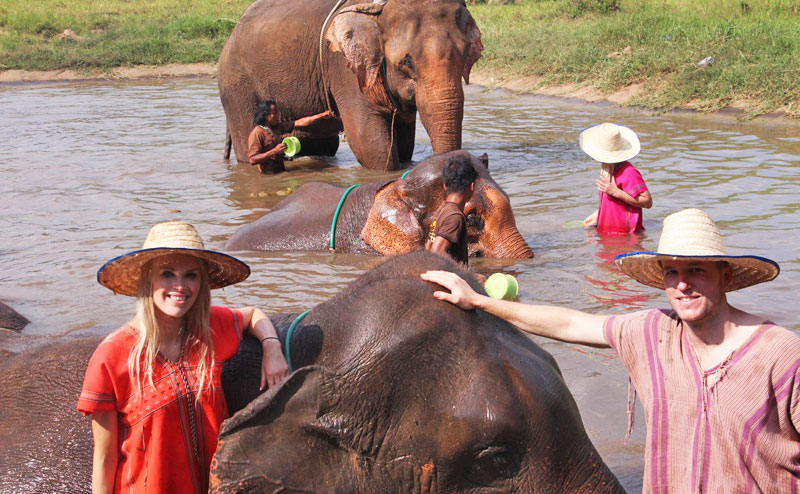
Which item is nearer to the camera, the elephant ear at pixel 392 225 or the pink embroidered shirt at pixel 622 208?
the elephant ear at pixel 392 225

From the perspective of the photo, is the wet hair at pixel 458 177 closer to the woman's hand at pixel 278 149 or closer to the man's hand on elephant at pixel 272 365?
the man's hand on elephant at pixel 272 365

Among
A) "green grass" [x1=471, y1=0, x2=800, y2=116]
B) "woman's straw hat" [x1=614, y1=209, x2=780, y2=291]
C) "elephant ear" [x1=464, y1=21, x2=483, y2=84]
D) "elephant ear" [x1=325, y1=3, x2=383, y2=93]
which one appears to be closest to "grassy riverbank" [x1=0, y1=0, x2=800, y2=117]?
"green grass" [x1=471, y1=0, x2=800, y2=116]

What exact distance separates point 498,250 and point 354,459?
493 cm

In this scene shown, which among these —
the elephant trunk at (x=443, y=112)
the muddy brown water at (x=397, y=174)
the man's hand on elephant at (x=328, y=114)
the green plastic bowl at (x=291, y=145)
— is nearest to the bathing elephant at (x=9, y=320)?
the muddy brown water at (x=397, y=174)

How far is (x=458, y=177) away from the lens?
6449 millimetres

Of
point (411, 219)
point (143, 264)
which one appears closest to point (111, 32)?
point (411, 219)

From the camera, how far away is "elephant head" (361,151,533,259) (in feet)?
23.4

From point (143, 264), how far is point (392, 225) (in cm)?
452

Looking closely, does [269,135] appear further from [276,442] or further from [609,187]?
[276,442]

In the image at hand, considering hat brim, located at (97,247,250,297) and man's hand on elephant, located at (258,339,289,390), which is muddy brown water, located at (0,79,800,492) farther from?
man's hand on elephant, located at (258,339,289,390)


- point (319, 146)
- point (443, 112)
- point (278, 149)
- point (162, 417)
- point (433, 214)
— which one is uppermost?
point (162, 417)

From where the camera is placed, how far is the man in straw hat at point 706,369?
2496mm

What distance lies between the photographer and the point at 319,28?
12156 millimetres

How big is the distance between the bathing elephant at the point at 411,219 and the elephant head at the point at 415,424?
443 centimetres
